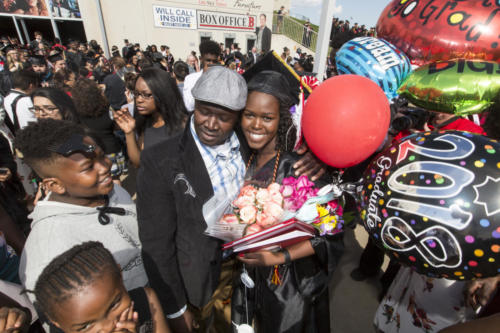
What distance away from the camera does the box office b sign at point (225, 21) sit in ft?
58.7

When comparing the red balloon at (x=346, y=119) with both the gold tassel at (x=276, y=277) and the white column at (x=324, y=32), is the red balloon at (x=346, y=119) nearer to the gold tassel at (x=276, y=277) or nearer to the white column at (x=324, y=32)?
the gold tassel at (x=276, y=277)

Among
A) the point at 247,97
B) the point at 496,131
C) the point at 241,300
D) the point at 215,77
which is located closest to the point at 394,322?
the point at 241,300

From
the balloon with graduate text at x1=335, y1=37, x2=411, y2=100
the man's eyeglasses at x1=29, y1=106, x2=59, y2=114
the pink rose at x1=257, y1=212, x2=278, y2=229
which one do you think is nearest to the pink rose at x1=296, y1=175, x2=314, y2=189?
the pink rose at x1=257, y1=212, x2=278, y2=229

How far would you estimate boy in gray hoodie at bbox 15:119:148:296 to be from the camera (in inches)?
49.3

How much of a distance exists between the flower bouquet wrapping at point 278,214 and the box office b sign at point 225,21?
1984cm

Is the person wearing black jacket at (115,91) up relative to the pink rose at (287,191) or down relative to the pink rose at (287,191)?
down

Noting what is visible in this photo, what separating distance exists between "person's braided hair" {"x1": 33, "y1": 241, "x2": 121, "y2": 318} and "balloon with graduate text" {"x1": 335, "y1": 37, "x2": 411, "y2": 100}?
1894mm

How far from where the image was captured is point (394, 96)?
1.85m

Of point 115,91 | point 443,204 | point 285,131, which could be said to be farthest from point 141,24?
point 443,204

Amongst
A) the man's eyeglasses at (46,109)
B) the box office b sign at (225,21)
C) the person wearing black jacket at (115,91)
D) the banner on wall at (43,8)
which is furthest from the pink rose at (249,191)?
the banner on wall at (43,8)

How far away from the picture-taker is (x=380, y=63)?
5.44ft

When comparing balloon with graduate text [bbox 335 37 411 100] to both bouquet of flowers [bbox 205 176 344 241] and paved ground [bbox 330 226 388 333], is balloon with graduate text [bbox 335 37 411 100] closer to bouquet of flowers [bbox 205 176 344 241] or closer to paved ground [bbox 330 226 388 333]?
bouquet of flowers [bbox 205 176 344 241]

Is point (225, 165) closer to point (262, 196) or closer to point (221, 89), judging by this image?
point (262, 196)

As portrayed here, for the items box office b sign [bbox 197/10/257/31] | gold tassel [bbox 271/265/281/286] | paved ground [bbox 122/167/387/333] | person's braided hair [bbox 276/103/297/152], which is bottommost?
paved ground [bbox 122/167/387/333]
